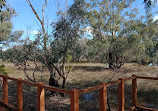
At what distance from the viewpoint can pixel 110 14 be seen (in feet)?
50.3

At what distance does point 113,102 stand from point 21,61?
15.1 ft

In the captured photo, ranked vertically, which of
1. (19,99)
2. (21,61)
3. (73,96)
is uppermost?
(21,61)

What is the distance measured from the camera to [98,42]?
48.2 feet

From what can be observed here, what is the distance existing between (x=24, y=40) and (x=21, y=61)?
2.96 feet

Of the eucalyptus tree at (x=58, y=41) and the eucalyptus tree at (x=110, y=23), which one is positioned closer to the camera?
the eucalyptus tree at (x=58, y=41)

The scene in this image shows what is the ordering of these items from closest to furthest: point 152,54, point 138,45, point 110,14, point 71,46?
point 71,46, point 138,45, point 110,14, point 152,54

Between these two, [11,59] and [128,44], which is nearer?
[11,59]

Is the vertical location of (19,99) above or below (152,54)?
below

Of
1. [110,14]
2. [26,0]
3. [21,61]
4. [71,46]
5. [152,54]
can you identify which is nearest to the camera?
[21,61]

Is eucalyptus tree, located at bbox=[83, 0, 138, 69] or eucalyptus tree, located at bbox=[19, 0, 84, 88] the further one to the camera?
eucalyptus tree, located at bbox=[83, 0, 138, 69]

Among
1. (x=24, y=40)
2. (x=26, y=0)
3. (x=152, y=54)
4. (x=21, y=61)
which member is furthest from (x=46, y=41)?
(x=152, y=54)

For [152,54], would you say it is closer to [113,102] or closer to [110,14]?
[110,14]

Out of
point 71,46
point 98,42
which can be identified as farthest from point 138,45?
point 71,46

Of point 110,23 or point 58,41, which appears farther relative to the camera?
point 110,23
